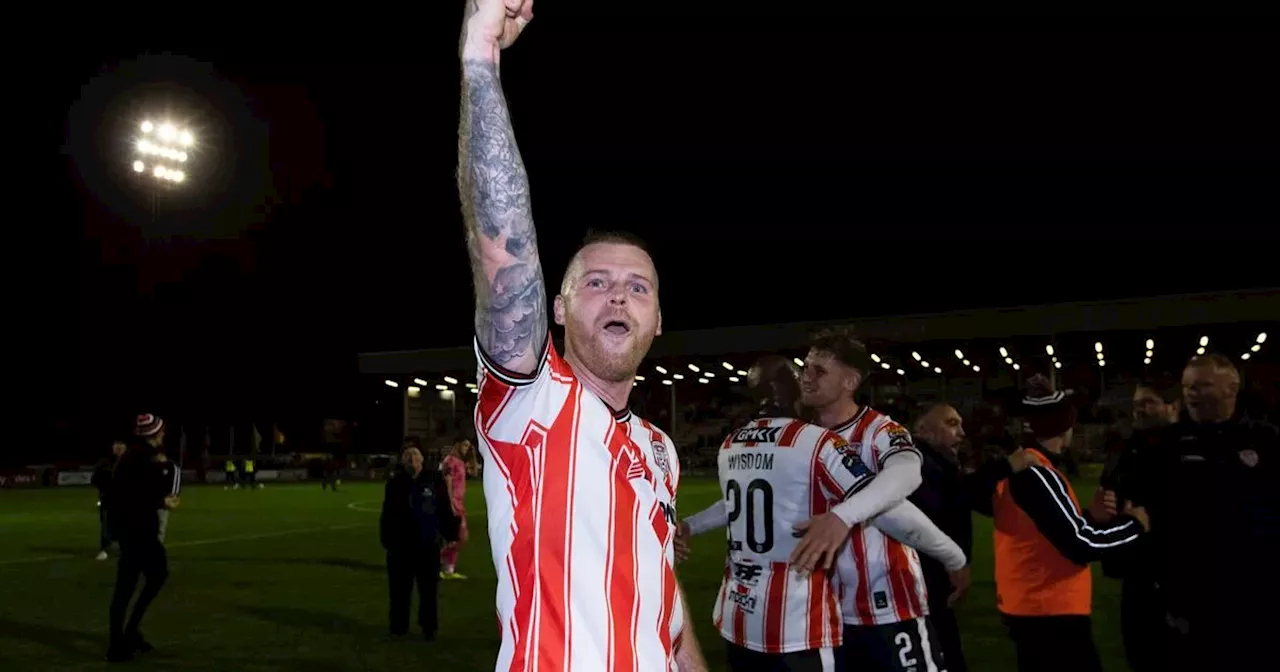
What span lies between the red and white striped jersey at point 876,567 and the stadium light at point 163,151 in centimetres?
4476

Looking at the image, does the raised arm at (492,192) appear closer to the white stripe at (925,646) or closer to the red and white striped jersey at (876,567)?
the red and white striped jersey at (876,567)

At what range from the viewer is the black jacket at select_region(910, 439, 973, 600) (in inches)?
290

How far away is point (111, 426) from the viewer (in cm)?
6069

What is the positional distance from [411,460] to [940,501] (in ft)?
22.2

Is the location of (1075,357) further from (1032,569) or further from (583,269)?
(583,269)

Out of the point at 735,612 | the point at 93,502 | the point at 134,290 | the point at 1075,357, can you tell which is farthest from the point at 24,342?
the point at 735,612

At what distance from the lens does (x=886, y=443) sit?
5500 mm

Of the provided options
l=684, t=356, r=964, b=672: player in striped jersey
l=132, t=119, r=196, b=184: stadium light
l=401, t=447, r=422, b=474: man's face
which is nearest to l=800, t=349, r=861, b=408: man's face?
l=684, t=356, r=964, b=672: player in striped jersey

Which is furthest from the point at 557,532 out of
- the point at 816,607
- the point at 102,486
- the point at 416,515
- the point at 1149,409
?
the point at 102,486

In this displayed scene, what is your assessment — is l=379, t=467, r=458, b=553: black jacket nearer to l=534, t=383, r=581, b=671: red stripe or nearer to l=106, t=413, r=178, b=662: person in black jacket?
l=106, t=413, r=178, b=662: person in black jacket

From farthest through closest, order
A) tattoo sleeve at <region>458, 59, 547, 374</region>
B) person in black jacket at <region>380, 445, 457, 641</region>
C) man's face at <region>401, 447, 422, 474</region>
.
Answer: man's face at <region>401, 447, 422, 474</region>
person in black jacket at <region>380, 445, 457, 641</region>
tattoo sleeve at <region>458, 59, 547, 374</region>

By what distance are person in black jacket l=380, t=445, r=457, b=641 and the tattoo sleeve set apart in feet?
30.5

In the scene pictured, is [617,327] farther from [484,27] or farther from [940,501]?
[940,501]

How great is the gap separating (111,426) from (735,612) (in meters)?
63.7
